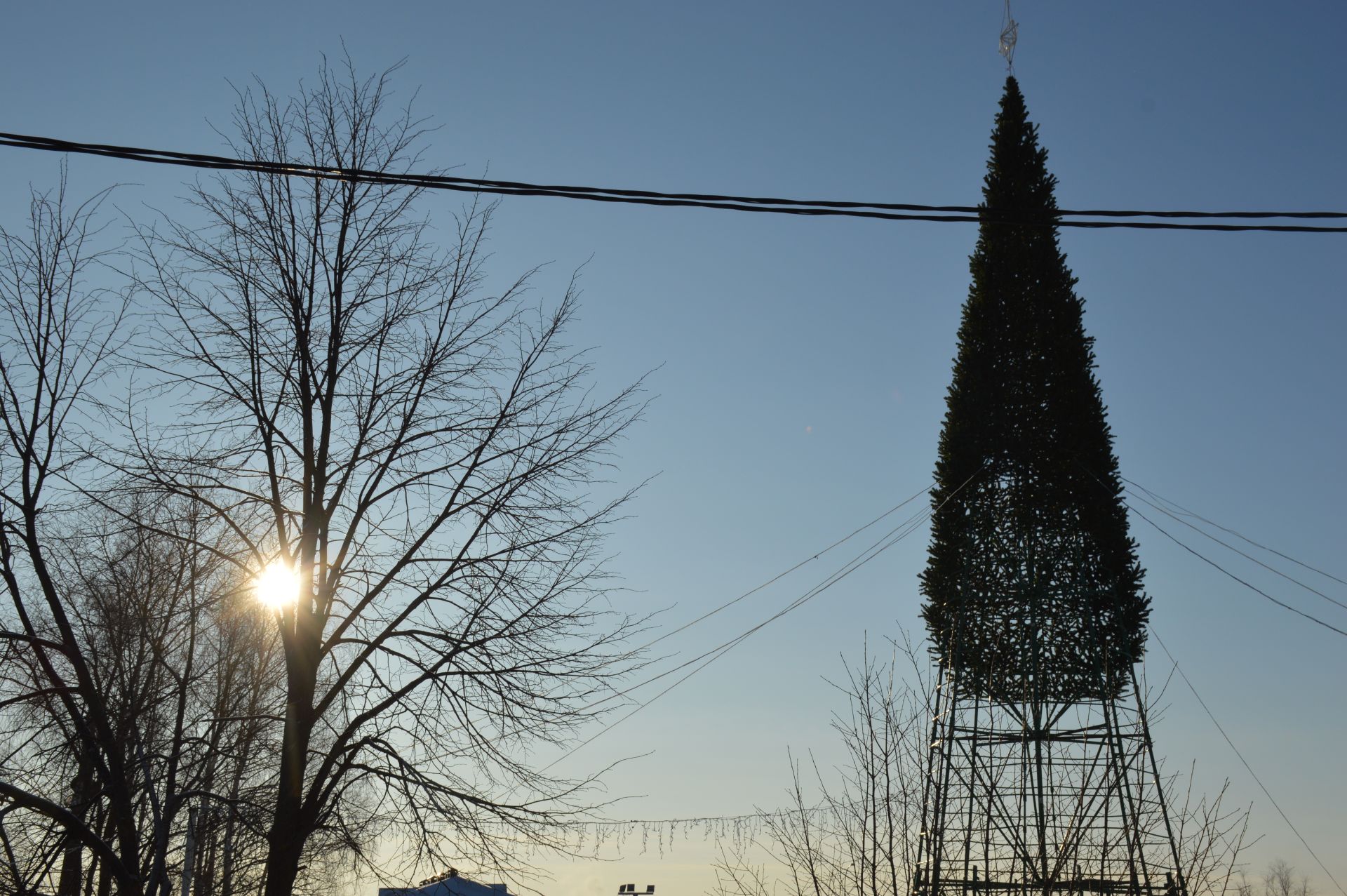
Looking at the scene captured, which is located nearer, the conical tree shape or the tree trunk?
the tree trunk

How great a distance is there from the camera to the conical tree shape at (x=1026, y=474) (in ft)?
40.7

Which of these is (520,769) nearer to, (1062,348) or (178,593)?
(178,593)

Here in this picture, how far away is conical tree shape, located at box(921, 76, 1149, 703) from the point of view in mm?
12398

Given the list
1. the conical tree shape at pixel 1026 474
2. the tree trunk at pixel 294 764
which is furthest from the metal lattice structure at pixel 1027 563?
the tree trunk at pixel 294 764

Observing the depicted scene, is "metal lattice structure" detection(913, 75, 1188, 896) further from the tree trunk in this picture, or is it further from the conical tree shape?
the tree trunk

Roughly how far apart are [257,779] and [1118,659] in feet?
47.5

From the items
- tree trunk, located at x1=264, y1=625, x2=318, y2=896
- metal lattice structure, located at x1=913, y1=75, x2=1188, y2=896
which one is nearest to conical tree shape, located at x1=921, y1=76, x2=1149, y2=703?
metal lattice structure, located at x1=913, y1=75, x2=1188, y2=896

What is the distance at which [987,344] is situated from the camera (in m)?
17.3

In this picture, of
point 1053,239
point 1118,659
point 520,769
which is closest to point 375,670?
point 520,769

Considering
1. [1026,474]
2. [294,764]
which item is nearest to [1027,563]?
[1026,474]

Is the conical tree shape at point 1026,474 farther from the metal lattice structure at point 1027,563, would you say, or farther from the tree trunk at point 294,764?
the tree trunk at point 294,764

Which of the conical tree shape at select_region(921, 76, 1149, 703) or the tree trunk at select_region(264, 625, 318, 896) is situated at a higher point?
the conical tree shape at select_region(921, 76, 1149, 703)

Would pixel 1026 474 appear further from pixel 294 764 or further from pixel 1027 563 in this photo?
pixel 294 764

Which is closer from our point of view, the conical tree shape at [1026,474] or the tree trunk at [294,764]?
the tree trunk at [294,764]
